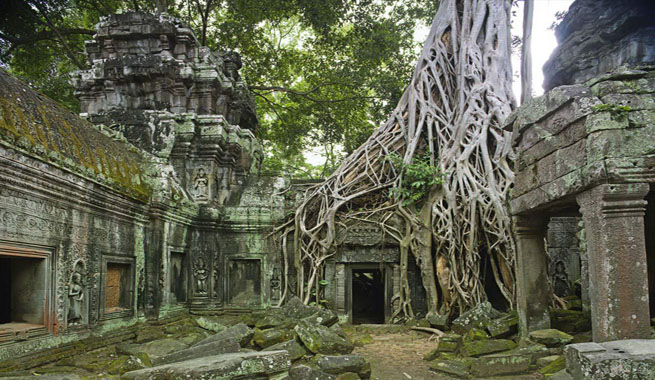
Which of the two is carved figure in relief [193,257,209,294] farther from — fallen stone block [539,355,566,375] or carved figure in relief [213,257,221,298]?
fallen stone block [539,355,566,375]

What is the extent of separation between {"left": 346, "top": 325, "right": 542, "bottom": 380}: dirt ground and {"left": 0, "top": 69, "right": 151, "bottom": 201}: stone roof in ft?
11.8

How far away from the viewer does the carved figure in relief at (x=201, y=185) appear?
343 inches

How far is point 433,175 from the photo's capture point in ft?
28.6

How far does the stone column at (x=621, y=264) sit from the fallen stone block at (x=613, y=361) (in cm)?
49

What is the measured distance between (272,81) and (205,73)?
7.05m

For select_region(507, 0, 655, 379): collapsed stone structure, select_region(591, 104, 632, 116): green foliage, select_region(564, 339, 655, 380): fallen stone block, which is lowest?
select_region(564, 339, 655, 380): fallen stone block

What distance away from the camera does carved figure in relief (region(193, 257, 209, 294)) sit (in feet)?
27.4

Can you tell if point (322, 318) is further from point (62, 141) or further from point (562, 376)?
point (62, 141)

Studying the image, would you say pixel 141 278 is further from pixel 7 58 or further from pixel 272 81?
pixel 272 81

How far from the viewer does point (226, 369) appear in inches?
144

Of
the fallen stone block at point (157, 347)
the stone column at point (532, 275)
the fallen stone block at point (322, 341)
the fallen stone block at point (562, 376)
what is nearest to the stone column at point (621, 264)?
the fallen stone block at point (562, 376)

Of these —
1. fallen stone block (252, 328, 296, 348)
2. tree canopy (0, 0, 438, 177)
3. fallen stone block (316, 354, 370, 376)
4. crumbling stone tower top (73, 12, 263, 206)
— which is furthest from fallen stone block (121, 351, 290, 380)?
tree canopy (0, 0, 438, 177)

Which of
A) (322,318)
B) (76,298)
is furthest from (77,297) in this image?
(322,318)

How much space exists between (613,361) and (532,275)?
223 cm
